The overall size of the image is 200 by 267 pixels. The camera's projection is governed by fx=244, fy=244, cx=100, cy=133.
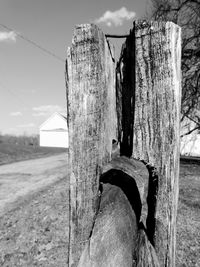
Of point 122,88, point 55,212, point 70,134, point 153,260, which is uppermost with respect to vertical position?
point 122,88

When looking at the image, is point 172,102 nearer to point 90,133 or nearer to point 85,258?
point 90,133

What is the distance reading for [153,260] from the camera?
688 mm

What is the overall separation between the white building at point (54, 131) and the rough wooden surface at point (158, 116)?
42.2 m

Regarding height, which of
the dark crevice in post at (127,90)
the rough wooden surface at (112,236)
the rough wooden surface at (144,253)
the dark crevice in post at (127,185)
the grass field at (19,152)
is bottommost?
the grass field at (19,152)

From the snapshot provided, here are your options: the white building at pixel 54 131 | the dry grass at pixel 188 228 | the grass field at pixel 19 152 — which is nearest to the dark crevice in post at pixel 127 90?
the dry grass at pixel 188 228

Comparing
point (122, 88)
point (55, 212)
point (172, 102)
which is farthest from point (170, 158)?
point (55, 212)

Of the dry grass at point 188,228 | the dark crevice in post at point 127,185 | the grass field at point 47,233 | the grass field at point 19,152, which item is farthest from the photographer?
the grass field at point 19,152

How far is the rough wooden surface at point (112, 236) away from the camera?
615 millimetres

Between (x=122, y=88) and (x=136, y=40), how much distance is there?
176 mm

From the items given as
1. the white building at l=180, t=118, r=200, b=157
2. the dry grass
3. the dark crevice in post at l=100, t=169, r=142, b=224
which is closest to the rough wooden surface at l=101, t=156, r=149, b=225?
the dark crevice in post at l=100, t=169, r=142, b=224

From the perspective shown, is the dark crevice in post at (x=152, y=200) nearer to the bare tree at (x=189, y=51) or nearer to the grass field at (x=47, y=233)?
the grass field at (x=47, y=233)

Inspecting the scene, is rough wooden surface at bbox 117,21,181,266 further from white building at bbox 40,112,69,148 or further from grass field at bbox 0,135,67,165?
white building at bbox 40,112,69,148

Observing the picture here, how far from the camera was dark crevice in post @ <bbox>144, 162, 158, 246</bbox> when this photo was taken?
766 millimetres

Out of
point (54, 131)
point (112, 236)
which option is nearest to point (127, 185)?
point (112, 236)
